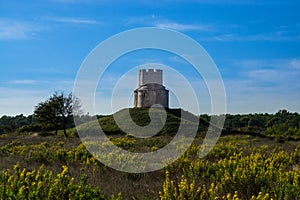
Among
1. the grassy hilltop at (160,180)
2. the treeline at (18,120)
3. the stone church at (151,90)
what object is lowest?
the grassy hilltop at (160,180)

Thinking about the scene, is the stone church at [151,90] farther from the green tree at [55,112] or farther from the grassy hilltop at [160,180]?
the grassy hilltop at [160,180]

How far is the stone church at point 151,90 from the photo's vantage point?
66750 mm

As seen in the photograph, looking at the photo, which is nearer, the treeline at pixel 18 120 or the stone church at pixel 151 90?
the stone church at pixel 151 90

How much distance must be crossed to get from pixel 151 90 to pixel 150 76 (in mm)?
2601

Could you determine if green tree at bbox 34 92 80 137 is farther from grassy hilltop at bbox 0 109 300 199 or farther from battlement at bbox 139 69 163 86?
grassy hilltop at bbox 0 109 300 199

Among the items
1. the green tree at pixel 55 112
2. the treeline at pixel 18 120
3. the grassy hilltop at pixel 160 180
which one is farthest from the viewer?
the treeline at pixel 18 120

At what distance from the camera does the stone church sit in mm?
66750

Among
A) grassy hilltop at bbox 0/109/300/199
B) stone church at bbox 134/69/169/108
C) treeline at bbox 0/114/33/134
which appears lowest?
grassy hilltop at bbox 0/109/300/199

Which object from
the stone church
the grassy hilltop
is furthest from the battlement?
the grassy hilltop

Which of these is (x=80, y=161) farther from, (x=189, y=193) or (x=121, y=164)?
(x=189, y=193)

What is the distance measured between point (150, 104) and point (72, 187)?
201 feet

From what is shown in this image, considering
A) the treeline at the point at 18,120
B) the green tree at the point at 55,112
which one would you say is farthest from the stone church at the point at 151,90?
the treeline at the point at 18,120

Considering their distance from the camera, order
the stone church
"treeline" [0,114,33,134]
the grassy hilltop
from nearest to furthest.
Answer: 1. the grassy hilltop
2. the stone church
3. "treeline" [0,114,33,134]

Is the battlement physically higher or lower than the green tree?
higher
